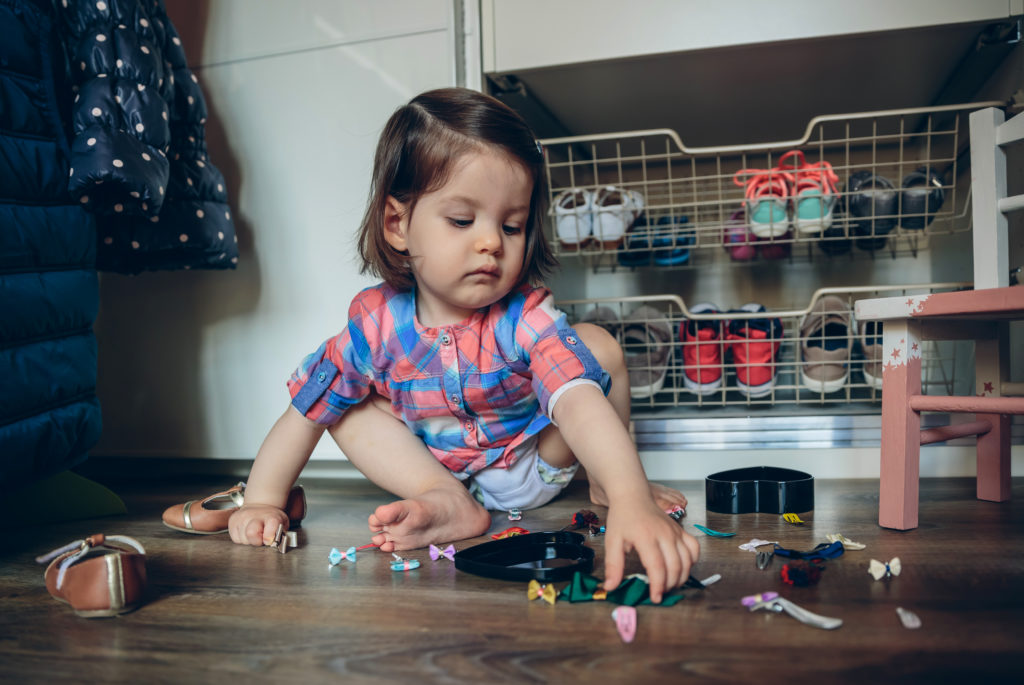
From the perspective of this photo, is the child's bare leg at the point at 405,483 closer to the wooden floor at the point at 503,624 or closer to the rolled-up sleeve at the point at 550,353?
the wooden floor at the point at 503,624

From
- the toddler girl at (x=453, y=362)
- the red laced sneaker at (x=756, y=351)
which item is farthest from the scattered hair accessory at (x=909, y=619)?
the red laced sneaker at (x=756, y=351)

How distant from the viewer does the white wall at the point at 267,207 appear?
136cm

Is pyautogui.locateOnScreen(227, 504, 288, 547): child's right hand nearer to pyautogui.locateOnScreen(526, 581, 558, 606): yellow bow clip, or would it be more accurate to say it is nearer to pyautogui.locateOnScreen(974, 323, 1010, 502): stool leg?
pyautogui.locateOnScreen(526, 581, 558, 606): yellow bow clip

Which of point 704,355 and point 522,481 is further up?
point 704,355

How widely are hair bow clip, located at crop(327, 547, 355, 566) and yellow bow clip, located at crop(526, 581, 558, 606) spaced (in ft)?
0.85

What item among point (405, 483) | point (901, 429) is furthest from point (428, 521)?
point (901, 429)

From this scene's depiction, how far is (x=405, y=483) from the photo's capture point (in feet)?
3.60

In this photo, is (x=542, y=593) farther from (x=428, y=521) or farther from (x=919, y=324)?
(x=919, y=324)

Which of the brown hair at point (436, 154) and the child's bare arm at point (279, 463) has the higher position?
the brown hair at point (436, 154)

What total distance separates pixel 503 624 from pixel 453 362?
443 millimetres

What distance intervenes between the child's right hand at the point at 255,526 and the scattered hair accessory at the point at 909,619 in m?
0.71

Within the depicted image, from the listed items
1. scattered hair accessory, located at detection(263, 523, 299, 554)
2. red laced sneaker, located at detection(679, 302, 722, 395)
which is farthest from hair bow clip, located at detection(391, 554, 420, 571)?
red laced sneaker, located at detection(679, 302, 722, 395)

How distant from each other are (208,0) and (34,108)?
1.77 feet

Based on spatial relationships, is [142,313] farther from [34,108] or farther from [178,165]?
[34,108]
